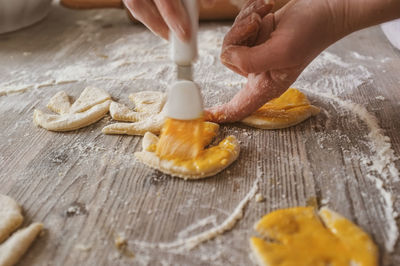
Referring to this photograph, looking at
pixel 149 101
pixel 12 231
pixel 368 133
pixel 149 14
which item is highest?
pixel 149 14

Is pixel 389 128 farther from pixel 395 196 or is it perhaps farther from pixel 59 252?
pixel 59 252

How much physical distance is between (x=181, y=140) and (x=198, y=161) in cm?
7

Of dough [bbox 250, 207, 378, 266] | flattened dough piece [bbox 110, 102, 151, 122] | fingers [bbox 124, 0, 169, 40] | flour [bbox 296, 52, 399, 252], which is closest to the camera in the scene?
dough [bbox 250, 207, 378, 266]

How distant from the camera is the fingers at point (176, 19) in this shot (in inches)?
33.6

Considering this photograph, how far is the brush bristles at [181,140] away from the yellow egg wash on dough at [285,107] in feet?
0.86

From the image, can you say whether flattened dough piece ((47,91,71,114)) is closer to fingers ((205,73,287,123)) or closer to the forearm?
fingers ((205,73,287,123))

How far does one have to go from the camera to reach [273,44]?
967 millimetres

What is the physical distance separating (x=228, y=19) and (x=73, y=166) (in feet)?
4.56

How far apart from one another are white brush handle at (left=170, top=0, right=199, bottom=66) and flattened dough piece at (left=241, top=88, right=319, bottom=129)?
0.33m

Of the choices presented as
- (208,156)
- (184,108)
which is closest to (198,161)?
(208,156)

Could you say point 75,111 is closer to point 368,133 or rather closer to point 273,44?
point 273,44

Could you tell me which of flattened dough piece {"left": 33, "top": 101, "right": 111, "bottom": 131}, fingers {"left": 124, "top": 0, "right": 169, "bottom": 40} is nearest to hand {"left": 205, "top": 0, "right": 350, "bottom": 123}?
fingers {"left": 124, "top": 0, "right": 169, "bottom": 40}

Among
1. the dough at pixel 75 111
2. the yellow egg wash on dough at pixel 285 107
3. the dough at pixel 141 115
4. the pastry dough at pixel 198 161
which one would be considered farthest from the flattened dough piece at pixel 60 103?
the yellow egg wash on dough at pixel 285 107

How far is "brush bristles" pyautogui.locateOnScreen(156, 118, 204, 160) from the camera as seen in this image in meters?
0.97
